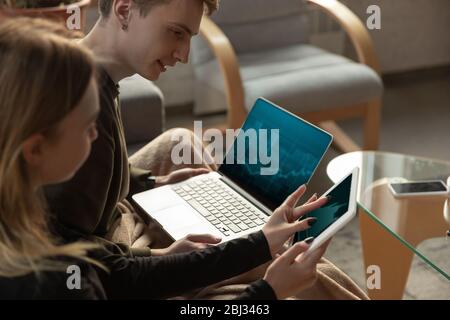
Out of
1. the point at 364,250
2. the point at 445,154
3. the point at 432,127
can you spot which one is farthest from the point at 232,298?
the point at 432,127

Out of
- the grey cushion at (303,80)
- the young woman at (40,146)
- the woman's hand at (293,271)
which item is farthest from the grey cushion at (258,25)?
the young woman at (40,146)

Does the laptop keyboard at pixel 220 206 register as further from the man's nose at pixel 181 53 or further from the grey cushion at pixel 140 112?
the grey cushion at pixel 140 112

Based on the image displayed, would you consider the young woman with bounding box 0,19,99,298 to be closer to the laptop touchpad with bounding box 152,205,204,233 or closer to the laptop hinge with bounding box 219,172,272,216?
the laptop touchpad with bounding box 152,205,204,233

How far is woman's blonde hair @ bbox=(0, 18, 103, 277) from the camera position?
98cm

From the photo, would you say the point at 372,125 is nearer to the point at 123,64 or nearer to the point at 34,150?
the point at 123,64

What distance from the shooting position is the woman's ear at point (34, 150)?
1.00m

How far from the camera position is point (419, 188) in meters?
1.90

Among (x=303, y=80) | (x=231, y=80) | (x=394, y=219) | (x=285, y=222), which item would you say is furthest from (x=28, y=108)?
(x=303, y=80)

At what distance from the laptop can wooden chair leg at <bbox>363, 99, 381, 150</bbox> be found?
124 cm

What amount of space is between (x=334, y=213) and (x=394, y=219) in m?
0.55

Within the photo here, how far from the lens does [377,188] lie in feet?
6.38

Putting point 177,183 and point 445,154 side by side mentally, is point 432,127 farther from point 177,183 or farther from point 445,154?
point 177,183

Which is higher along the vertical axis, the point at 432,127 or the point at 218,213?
the point at 218,213
